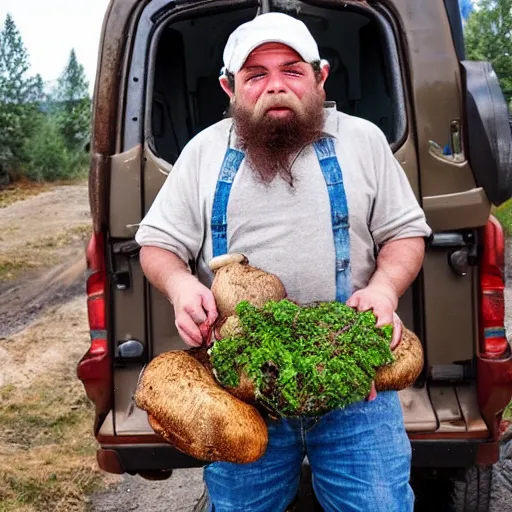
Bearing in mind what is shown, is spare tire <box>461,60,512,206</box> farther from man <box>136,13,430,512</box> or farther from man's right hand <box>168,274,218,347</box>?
man's right hand <box>168,274,218,347</box>

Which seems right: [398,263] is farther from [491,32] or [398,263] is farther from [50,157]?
[50,157]

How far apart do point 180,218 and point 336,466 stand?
0.84 m

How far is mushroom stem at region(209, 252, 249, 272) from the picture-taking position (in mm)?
1983

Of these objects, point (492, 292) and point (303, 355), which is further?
point (492, 292)

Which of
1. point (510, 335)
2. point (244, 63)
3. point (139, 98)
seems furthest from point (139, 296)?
point (510, 335)

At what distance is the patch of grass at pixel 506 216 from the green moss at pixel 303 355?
823cm

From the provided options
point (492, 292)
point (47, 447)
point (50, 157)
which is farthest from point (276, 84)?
point (50, 157)

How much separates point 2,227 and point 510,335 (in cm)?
838

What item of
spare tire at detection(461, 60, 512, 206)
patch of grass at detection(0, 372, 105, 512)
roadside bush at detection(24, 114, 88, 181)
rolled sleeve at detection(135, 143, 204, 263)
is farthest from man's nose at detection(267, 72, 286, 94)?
roadside bush at detection(24, 114, 88, 181)

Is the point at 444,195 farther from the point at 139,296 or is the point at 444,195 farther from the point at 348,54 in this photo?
the point at 348,54

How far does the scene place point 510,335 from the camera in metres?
5.81

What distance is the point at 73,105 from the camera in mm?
21266

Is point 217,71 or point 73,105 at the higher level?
point 73,105

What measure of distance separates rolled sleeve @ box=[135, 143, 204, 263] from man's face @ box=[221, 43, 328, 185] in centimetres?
20
